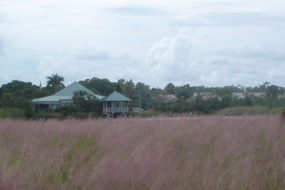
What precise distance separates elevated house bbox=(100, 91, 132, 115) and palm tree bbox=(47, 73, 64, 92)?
23.6m

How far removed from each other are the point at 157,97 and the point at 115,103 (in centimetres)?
720

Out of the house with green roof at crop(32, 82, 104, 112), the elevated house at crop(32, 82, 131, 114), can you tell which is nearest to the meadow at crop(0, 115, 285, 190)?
the elevated house at crop(32, 82, 131, 114)

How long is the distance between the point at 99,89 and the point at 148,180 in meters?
49.4

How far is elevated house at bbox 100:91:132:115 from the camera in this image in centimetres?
3683

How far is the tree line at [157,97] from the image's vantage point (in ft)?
87.5

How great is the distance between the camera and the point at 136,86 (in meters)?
50.2

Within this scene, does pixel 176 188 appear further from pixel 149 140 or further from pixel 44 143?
pixel 44 143

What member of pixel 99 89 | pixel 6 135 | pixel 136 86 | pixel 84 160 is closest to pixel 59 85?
pixel 99 89

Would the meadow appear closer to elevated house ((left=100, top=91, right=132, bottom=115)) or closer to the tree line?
the tree line

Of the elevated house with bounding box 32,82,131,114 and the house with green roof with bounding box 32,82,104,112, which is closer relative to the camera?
the elevated house with bounding box 32,82,131,114

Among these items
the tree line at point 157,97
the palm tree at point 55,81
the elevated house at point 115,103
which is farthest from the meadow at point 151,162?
the palm tree at point 55,81

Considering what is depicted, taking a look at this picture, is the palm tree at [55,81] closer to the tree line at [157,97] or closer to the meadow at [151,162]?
the tree line at [157,97]

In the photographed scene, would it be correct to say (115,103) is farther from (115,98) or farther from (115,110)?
(115,98)

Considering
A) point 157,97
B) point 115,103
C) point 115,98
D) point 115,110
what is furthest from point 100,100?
point 157,97
